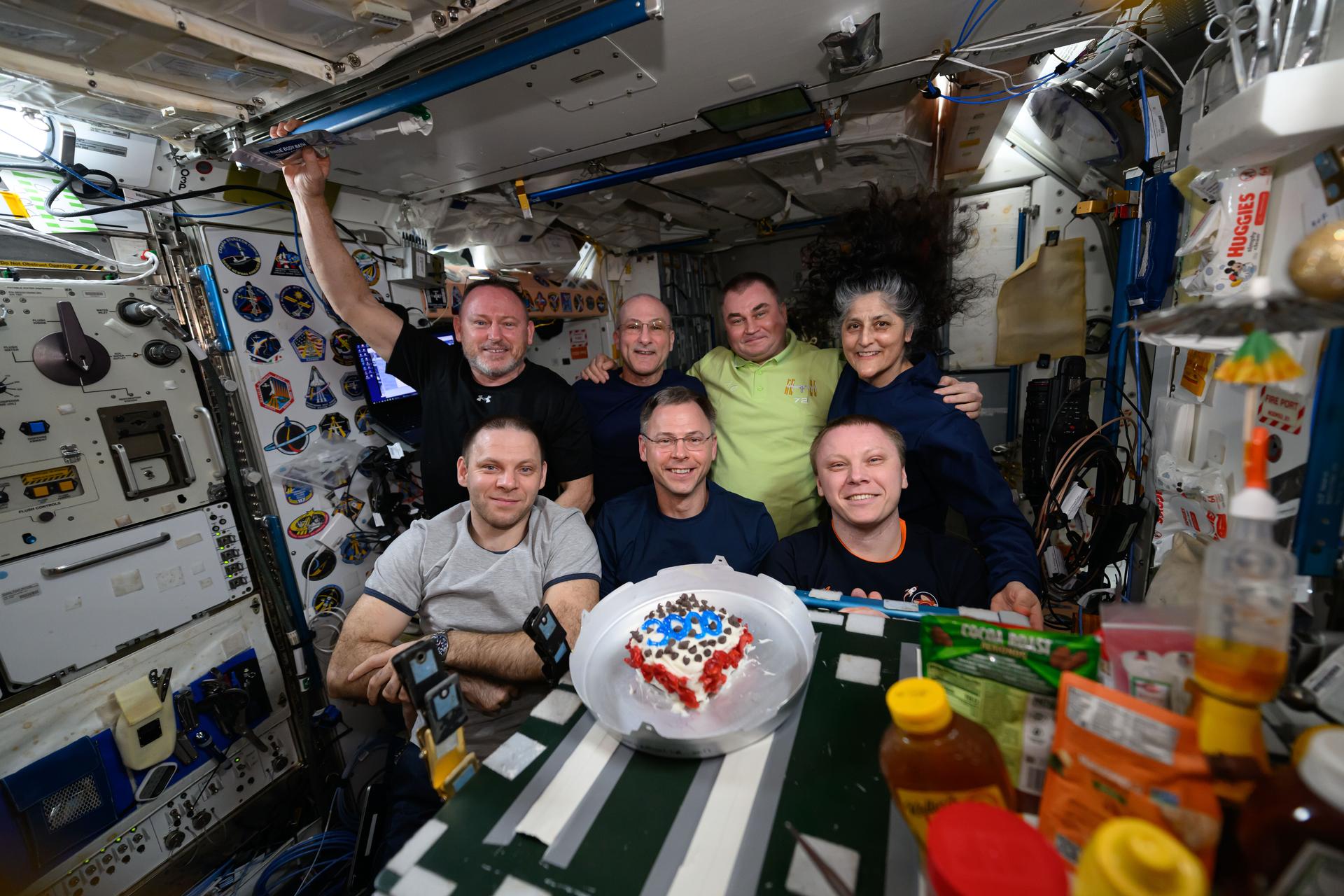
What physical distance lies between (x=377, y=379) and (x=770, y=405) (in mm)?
2507

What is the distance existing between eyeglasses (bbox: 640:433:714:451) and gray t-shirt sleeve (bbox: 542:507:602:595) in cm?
45

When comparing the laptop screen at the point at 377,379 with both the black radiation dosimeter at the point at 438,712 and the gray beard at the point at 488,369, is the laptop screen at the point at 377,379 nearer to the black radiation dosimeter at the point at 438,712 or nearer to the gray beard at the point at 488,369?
the gray beard at the point at 488,369

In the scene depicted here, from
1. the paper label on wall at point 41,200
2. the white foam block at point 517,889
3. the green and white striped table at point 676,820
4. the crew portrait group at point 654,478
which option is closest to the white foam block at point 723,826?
the green and white striped table at point 676,820

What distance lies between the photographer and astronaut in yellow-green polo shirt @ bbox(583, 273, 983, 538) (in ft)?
8.22

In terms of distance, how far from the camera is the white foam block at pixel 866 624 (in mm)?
999

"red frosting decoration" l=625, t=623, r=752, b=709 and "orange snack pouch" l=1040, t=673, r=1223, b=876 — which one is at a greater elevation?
"orange snack pouch" l=1040, t=673, r=1223, b=876

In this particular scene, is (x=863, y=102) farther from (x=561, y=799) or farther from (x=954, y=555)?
(x=561, y=799)

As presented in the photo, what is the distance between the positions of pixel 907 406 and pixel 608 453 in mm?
1568

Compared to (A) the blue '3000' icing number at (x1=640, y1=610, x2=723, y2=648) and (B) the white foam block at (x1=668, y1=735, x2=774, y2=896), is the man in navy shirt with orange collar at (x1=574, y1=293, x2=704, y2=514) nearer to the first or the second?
(A) the blue '3000' icing number at (x1=640, y1=610, x2=723, y2=648)

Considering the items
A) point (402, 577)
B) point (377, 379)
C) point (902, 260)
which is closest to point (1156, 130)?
point (902, 260)

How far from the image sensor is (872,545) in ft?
6.17

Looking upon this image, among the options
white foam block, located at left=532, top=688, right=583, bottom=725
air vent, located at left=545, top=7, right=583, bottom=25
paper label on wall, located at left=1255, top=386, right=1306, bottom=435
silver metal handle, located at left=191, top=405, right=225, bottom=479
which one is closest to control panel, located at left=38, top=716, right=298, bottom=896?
silver metal handle, located at left=191, top=405, right=225, bottom=479

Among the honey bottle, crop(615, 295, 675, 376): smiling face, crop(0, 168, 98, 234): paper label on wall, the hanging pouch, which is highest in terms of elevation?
crop(0, 168, 98, 234): paper label on wall

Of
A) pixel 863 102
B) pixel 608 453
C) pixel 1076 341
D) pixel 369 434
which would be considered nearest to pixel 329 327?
pixel 369 434
